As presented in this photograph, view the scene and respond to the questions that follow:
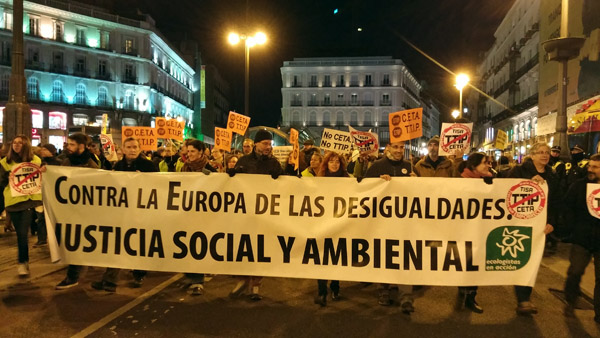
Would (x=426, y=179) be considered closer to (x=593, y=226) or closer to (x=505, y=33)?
(x=593, y=226)

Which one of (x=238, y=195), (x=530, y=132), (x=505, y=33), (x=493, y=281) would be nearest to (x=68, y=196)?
(x=238, y=195)

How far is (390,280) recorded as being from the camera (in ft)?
16.2

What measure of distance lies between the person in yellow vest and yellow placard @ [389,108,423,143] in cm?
507

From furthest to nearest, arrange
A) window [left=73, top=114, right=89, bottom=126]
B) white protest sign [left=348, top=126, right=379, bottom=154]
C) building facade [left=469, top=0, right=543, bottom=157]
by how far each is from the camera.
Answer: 1. window [left=73, top=114, right=89, bottom=126]
2. building facade [left=469, top=0, right=543, bottom=157]
3. white protest sign [left=348, top=126, right=379, bottom=154]

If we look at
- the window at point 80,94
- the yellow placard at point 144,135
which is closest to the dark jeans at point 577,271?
the yellow placard at point 144,135

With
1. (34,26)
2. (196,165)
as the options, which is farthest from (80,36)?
(196,165)

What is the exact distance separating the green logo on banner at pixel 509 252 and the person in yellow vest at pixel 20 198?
17.4ft

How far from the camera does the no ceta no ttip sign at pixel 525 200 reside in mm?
4934

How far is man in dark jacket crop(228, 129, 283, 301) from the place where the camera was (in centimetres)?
555

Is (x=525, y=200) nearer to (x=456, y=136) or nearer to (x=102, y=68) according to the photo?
(x=456, y=136)

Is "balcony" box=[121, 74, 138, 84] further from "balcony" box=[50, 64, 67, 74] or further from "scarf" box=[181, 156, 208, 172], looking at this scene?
"scarf" box=[181, 156, 208, 172]

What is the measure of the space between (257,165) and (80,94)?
53927 millimetres

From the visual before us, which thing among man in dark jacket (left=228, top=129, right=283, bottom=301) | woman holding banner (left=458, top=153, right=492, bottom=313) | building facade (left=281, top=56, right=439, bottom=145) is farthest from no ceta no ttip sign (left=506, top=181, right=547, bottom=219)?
building facade (left=281, top=56, right=439, bottom=145)

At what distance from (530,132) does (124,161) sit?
39.0 meters
